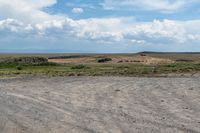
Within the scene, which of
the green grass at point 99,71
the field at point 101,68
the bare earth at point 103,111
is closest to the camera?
the bare earth at point 103,111

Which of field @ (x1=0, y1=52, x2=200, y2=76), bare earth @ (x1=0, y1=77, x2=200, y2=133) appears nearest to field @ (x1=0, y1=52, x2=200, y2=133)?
bare earth @ (x1=0, y1=77, x2=200, y2=133)

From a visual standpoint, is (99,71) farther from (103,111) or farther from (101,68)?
(103,111)

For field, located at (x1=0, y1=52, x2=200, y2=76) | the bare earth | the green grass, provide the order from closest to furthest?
the bare earth
the green grass
field, located at (x1=0, y1=52, x2=200, y2=76)

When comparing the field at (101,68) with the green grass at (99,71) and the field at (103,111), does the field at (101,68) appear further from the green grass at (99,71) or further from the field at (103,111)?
the field at (103,111)

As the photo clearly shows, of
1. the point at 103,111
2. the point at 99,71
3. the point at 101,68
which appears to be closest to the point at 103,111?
the point at 103,111

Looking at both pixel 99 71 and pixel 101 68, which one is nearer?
pixel 99 71

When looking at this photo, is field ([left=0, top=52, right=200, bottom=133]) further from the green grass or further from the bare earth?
the green grass

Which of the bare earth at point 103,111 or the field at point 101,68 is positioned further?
the field at point 101,68

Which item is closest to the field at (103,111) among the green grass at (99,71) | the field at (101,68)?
the green grass at (99,71)

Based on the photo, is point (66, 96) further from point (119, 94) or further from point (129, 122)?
point (129, 122)

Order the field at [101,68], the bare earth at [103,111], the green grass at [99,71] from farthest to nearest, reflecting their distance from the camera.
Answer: the field at [101,68] < the green grass at [99,71] < the bare earth at [103,111]

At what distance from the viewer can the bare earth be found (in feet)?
39.7

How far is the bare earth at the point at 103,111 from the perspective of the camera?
12094 mm

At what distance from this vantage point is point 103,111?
15.4 meters
